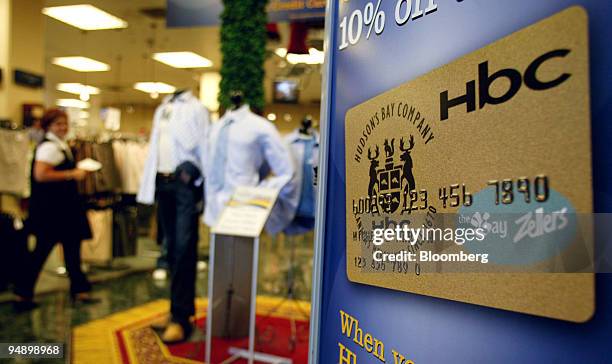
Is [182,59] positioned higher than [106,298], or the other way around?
[182,59]

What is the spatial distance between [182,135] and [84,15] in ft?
9.80

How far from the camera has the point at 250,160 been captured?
3002 millimetres

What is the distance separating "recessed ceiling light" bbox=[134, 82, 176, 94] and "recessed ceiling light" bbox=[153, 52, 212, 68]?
9.58 ft

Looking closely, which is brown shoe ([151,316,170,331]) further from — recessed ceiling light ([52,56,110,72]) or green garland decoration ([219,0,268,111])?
recessed ceiling light ([52,56,110,72])

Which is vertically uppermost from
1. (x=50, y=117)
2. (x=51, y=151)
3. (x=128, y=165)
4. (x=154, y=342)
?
(x=50, y=117)

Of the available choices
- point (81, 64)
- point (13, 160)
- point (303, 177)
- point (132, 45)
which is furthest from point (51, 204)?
point (81, 64)

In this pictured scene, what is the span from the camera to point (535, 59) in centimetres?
67

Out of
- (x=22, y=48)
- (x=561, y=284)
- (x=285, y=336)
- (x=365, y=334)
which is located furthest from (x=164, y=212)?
(x=22, y=48)

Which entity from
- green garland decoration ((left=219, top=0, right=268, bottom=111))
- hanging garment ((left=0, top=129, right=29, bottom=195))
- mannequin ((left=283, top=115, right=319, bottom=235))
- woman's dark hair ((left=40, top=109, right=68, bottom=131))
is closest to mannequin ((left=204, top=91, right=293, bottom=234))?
mannequin ((left=283, top=115, right=319, bottom=235))

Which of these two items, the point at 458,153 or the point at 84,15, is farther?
the point at 84,15

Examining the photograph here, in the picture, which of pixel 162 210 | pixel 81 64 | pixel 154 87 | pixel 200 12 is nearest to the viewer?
pixel 162 210

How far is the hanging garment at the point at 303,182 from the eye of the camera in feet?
10.3

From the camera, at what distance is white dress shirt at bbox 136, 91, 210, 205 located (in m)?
3.21

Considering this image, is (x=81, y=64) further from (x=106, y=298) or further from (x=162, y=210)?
(x=162, y=210)
